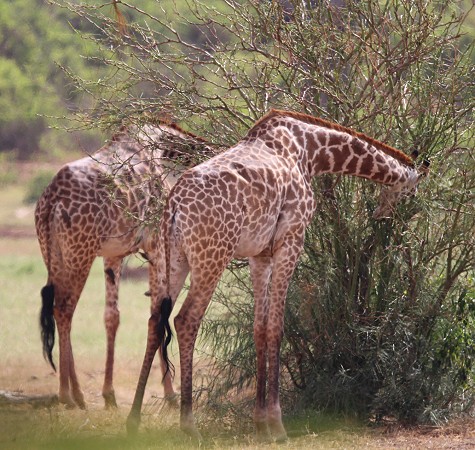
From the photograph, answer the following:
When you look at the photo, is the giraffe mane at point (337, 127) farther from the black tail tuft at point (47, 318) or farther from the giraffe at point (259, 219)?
the black tail tuft at point (47, 318)

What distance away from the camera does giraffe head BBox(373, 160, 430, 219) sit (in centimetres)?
748

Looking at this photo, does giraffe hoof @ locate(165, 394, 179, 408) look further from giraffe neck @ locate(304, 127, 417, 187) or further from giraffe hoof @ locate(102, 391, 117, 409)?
giraffe neck @ locate(304, 127, 417, 187)

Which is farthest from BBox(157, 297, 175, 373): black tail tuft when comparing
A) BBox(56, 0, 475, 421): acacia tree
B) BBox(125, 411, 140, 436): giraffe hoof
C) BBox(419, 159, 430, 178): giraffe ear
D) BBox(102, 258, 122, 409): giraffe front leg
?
BBox(102, 258, 122, 409): giraffe front leg

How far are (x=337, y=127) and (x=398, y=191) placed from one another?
619 millimetres

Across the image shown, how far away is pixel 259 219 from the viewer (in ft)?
22.4

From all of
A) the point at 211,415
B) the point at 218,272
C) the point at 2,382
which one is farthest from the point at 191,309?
the point at 2,382

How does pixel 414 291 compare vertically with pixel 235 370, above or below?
above

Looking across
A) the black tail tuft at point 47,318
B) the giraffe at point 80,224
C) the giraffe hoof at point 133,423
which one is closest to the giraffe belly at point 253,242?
the giraffe hoof at point 133,423

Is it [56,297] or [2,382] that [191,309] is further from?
[2,382]

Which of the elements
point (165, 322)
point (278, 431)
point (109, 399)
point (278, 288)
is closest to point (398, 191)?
point (278, 288)

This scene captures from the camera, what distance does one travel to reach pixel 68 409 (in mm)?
8484

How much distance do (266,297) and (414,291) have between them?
117cm

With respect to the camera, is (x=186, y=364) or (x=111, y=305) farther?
(x=111, y=305)

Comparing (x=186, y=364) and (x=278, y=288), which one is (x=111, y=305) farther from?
(x=186, y=364)
